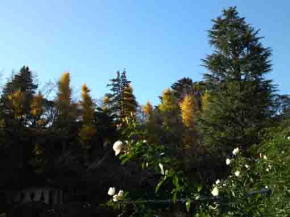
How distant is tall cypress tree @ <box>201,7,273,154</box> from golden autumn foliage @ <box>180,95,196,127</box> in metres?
9.18

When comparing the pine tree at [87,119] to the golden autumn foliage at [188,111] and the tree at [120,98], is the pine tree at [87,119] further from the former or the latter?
the golden autumn foliage at [188,111]

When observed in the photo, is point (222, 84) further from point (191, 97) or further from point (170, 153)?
point (170, 153)

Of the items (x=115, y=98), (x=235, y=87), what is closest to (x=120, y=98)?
(x=115, y=98)

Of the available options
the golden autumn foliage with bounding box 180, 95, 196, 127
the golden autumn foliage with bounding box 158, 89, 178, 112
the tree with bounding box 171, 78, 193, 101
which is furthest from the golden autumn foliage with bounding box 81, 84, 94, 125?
the tree with bounding box 171, 78, 193, 101

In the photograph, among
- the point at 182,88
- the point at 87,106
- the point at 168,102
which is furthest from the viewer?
the point at 182,88

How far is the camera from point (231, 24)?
25.5 metres

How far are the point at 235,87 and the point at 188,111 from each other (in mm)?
12081

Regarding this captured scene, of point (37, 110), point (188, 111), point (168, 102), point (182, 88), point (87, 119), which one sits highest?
point (182, 88)

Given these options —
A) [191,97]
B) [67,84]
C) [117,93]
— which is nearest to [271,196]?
[67,84]

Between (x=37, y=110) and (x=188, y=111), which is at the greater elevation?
(x=188, y=111)

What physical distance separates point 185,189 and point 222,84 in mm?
21622

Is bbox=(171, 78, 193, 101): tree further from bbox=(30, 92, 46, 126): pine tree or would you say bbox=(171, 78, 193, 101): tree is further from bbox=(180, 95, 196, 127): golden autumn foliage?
bbox=(30, 92, 46, 126): pine tree

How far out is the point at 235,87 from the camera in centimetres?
2345

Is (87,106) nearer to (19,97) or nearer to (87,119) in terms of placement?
(87,119)
